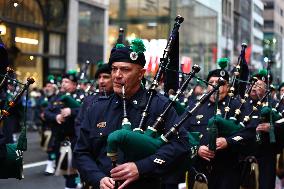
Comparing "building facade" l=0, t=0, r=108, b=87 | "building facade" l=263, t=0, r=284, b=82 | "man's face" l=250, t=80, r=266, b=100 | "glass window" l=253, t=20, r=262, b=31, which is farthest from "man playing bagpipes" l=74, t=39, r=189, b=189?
"building facade" l=0, t=0, r=108, b=87

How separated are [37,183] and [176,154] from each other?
21.5ft

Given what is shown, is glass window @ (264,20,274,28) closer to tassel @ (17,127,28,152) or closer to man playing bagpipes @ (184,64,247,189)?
man playing bagpipes @ (184,64,247,189)

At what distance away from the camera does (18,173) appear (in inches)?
189

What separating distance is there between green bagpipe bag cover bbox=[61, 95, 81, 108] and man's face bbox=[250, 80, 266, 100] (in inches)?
127

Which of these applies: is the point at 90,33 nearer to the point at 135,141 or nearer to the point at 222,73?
the point at 222,73

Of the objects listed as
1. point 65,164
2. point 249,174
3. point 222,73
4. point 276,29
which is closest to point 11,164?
point 222,73

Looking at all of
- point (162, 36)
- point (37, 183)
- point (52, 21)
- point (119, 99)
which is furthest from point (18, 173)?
point (52, 21)

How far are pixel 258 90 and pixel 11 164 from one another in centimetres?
399

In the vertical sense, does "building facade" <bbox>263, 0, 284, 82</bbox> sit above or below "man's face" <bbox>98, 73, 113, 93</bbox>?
above

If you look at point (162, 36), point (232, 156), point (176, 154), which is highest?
point (162, 36)

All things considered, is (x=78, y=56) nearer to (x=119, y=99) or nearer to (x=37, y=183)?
(x=37, y=183)

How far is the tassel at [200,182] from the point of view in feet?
20.4

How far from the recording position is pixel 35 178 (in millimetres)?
10414

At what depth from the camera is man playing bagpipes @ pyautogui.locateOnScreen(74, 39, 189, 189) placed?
387 centimetres
